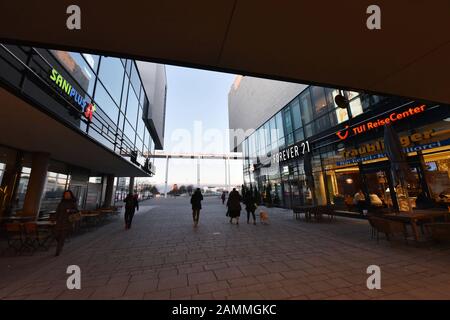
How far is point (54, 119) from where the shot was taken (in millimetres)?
5059

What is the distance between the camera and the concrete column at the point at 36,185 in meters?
7.55

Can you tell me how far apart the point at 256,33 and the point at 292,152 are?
1381 centimetres

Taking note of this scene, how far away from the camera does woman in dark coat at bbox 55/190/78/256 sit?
202 inches

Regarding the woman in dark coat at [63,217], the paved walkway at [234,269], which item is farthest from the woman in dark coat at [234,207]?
the woman in dark coat at [63,217]

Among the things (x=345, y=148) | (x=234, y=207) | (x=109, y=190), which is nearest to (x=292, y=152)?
(x=345, y=148)

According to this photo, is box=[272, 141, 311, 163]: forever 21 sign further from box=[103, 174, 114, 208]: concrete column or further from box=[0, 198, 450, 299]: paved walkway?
box=[103, 174, 114, 208]: concrete column

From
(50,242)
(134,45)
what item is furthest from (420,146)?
(50,242)

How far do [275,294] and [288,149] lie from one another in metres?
13.9

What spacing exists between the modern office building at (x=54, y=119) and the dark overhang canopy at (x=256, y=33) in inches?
112

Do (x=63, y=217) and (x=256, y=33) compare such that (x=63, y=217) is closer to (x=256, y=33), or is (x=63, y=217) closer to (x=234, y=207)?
(x=234, y=207)

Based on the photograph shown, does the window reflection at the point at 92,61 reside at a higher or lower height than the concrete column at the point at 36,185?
higher

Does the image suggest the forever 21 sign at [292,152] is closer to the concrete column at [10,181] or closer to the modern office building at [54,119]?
the modern office building at [54,119]

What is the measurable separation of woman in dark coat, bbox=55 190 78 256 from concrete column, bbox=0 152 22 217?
185 inches

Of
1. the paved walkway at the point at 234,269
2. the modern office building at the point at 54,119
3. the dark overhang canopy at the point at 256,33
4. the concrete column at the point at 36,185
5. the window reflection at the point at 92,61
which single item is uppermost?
the window reflection at the point at 92,61
